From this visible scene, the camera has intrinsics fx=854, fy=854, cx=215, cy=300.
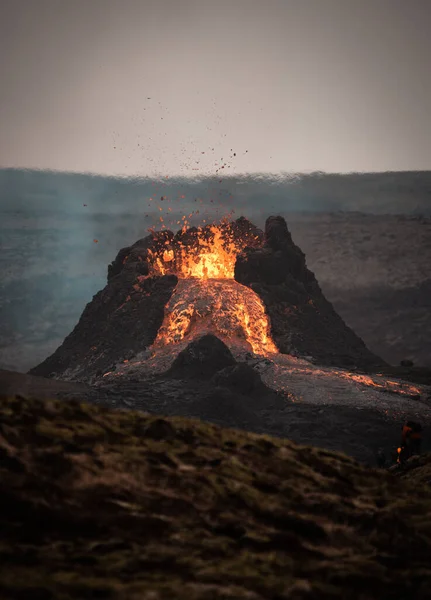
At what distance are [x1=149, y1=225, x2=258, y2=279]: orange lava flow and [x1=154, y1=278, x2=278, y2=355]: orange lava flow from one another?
21.5 feet

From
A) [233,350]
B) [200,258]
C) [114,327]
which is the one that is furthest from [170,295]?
[233,350]

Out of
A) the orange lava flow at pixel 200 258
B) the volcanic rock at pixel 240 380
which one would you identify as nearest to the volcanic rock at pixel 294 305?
the orange lava flow at pixel 200 258

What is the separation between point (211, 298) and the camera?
93.1 meters

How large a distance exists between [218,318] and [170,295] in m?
8.57

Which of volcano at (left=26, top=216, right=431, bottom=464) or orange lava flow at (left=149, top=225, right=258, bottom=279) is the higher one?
orange lava flow at (left=149, top=225, right=258, bottom=279)

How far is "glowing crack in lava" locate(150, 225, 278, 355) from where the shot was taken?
9031 cm

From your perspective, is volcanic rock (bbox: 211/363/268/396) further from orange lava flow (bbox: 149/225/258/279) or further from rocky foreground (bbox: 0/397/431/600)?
rocky foreground (bbox: 0/397/431/600)

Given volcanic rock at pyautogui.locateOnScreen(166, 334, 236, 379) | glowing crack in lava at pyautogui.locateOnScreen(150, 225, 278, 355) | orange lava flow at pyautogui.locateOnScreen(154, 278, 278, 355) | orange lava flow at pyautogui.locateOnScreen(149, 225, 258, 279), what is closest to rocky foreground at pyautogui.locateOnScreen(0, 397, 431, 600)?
volcanic rock at pyautogui.locateOnScreen(166, 334, 236, 379)

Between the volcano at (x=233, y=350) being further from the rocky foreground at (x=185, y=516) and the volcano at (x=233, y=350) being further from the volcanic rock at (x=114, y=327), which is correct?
the rocky foreground at (x=185, y=516)

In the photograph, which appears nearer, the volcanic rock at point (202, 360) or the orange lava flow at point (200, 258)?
the volcanic rock at point (202, 360)

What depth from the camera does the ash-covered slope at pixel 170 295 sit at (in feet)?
304

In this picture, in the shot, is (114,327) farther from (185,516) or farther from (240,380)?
(185,516)

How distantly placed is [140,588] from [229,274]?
3729 inches

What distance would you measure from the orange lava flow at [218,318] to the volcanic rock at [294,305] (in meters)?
1.97
